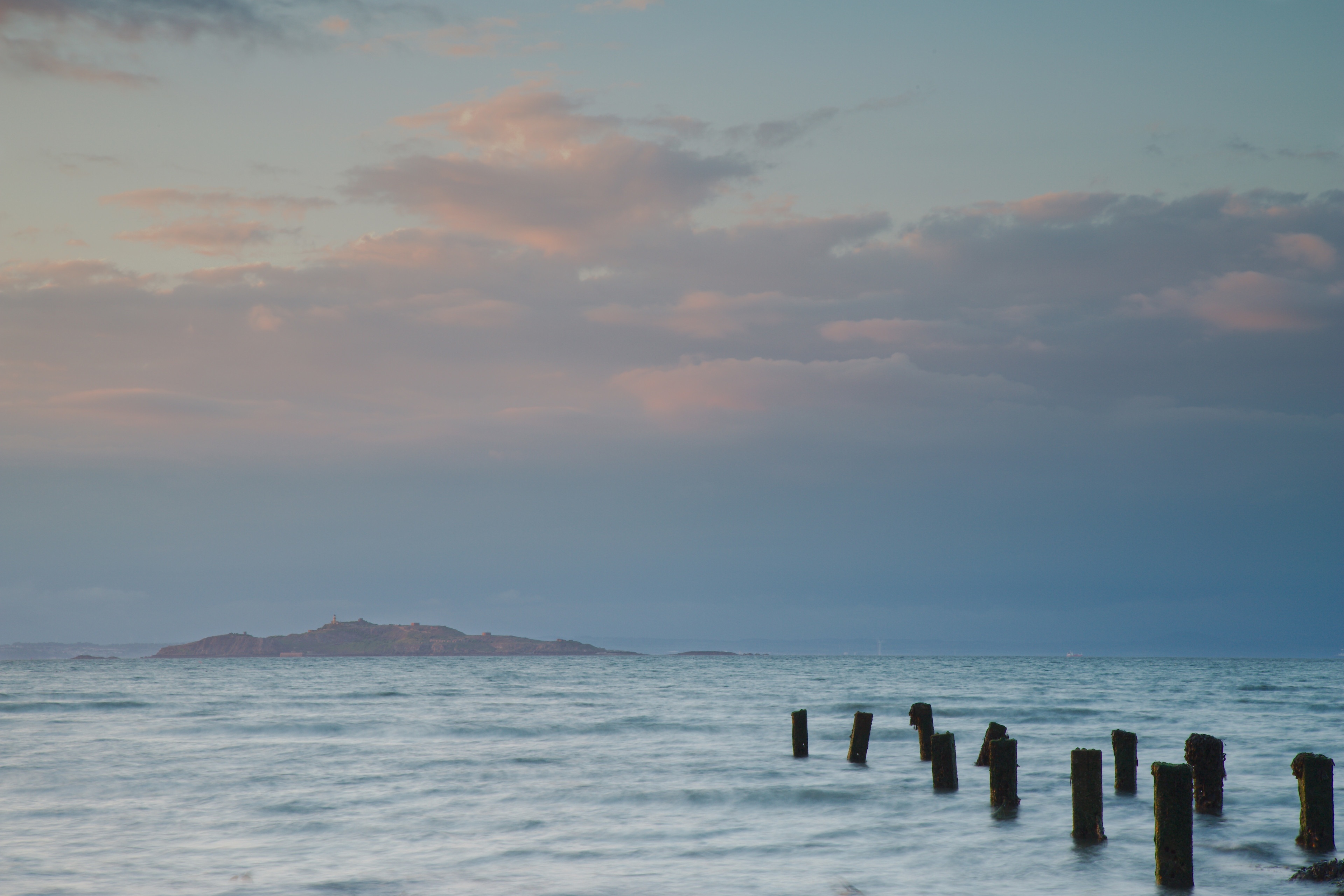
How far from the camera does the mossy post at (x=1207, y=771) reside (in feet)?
51.7

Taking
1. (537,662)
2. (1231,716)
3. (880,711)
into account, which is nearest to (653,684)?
(880,711)

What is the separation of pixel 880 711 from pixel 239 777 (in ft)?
91.9

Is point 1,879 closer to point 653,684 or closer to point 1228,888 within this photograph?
point 1228,888

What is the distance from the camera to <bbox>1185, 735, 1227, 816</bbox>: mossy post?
620 inches

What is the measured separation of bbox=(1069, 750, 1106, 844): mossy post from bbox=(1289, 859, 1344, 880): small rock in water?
249 cm

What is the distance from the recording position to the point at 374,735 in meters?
33.8

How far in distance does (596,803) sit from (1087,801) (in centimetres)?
899

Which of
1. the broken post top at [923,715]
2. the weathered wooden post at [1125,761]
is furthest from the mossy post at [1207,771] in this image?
the broken post top at [923,715]

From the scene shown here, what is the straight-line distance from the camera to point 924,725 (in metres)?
23.2

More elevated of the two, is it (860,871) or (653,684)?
(860,871)

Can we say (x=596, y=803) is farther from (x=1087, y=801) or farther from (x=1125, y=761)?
(x=1125, y=761)

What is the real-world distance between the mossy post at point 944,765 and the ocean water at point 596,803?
0.34 metres

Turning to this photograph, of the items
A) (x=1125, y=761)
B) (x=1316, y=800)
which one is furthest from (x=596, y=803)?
(x=1316, y=800)

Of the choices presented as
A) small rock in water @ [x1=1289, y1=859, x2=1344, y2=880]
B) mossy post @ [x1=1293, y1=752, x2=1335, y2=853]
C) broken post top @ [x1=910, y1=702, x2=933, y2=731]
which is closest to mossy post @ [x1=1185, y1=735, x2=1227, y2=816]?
mossy post @ [x1=1293, y1=752, x2=1335, y2=853]
